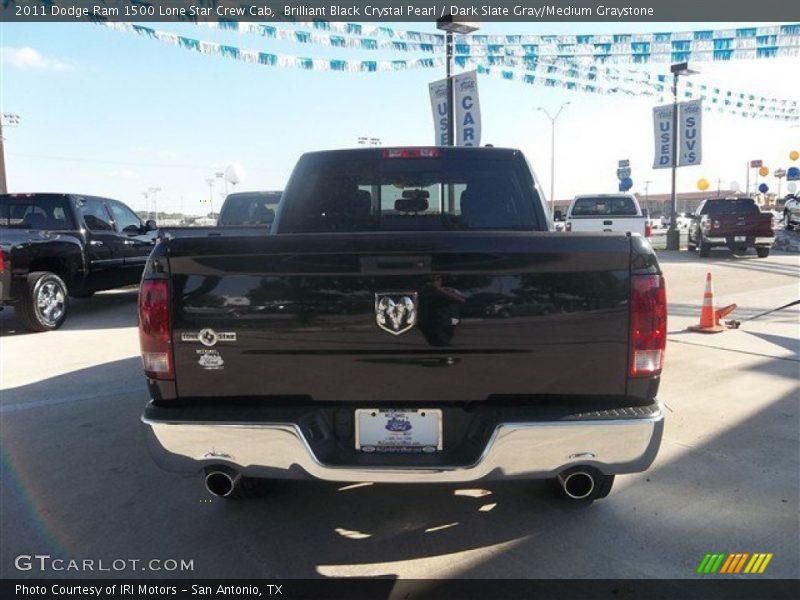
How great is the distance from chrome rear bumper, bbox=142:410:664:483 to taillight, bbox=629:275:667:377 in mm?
207

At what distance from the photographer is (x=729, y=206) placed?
66.8 ft

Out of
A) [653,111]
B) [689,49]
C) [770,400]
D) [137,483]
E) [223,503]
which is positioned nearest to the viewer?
[223,503]

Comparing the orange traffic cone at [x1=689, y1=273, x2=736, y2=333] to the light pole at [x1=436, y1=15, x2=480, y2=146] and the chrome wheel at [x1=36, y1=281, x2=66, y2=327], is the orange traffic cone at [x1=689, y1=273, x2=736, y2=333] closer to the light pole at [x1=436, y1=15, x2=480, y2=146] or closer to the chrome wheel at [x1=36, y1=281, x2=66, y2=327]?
the light pole at [x1=436, y1=15, x2=480, y2=146]

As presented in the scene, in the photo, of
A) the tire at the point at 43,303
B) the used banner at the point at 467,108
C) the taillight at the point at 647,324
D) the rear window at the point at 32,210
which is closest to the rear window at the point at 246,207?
the rear window at the point at 32,210

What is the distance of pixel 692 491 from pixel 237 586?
100 inches

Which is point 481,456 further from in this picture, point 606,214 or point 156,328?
point 606,214

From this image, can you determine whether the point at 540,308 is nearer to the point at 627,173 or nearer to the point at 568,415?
the point at 568,415

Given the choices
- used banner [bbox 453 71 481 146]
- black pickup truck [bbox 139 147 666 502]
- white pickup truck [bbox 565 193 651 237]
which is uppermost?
used banner [bbox 453 71 481 146]

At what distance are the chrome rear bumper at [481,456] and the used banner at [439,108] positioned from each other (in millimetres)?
13505

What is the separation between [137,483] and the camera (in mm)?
3729

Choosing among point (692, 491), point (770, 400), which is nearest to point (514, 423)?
point (692, 491)

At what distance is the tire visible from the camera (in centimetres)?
830

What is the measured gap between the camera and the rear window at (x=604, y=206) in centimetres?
1585

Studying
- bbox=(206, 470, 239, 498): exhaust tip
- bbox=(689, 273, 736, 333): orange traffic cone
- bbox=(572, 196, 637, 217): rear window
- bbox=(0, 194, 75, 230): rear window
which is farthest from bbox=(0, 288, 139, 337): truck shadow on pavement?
bbox=(572, 196, 637, 217): rear window
